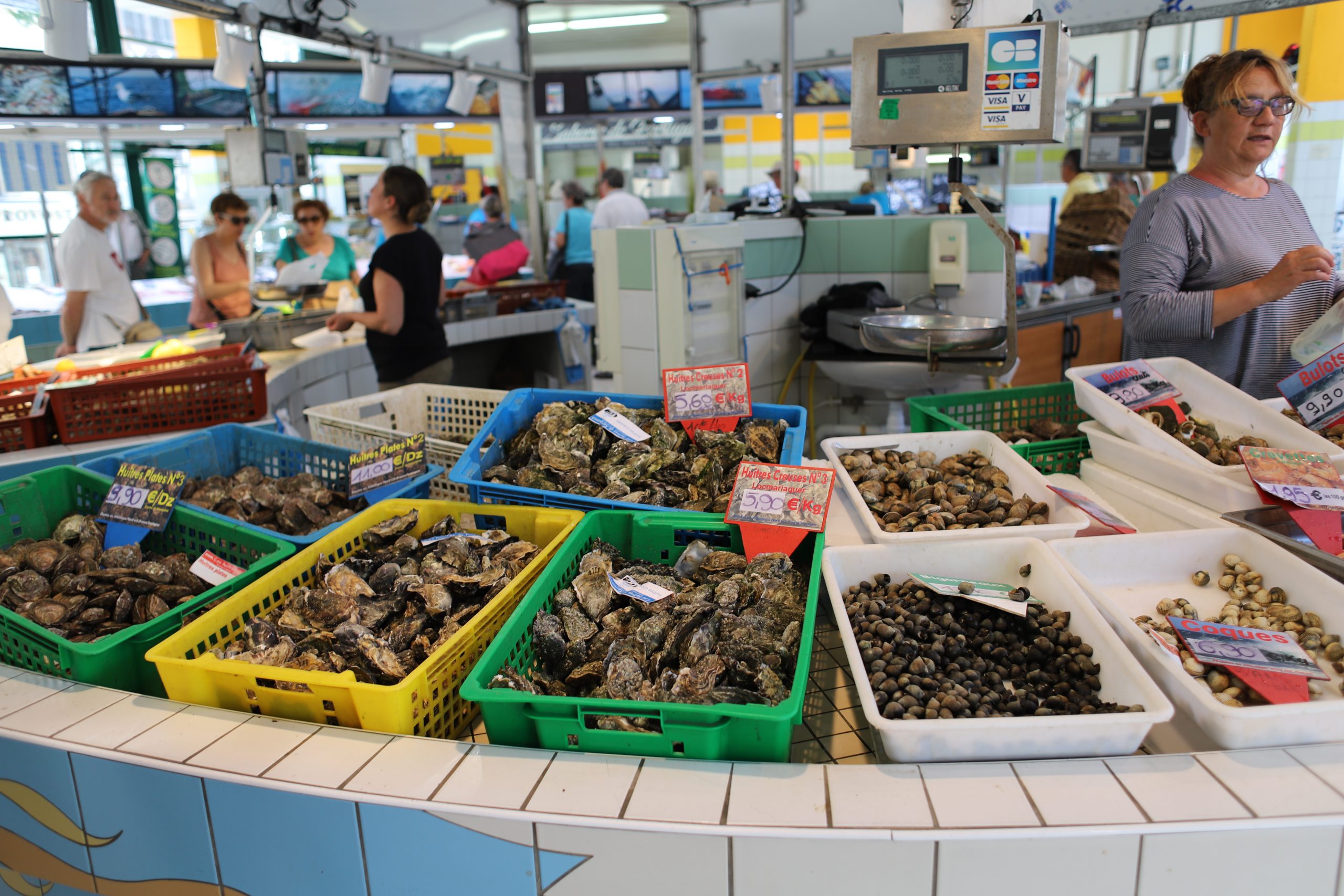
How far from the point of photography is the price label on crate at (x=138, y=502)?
72.1 inches

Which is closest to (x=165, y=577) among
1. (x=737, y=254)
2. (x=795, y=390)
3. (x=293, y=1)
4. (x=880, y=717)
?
(x=880, y=717)

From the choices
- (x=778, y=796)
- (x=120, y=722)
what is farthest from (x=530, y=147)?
(x=778, y=796)

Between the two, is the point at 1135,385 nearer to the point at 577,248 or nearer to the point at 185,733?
the point at 185,733

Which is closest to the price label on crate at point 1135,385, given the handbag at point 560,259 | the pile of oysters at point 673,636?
the pile of oysters at point 673,636

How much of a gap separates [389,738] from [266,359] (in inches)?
130

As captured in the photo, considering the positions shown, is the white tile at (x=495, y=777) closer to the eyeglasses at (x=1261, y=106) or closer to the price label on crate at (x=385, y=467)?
the price label on crate at (x=385, y=467)

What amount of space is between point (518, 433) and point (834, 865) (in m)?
1.40

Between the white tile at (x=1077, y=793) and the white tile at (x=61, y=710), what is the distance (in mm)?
1312

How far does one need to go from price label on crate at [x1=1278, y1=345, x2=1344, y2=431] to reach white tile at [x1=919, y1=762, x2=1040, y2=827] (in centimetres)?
131

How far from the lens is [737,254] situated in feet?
13.2

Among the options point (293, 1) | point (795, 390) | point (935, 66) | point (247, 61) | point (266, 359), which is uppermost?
point (293, 1)

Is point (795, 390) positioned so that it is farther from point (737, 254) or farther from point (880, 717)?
point (880, 717)

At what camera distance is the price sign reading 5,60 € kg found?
1835mm

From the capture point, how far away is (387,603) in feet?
4.76
